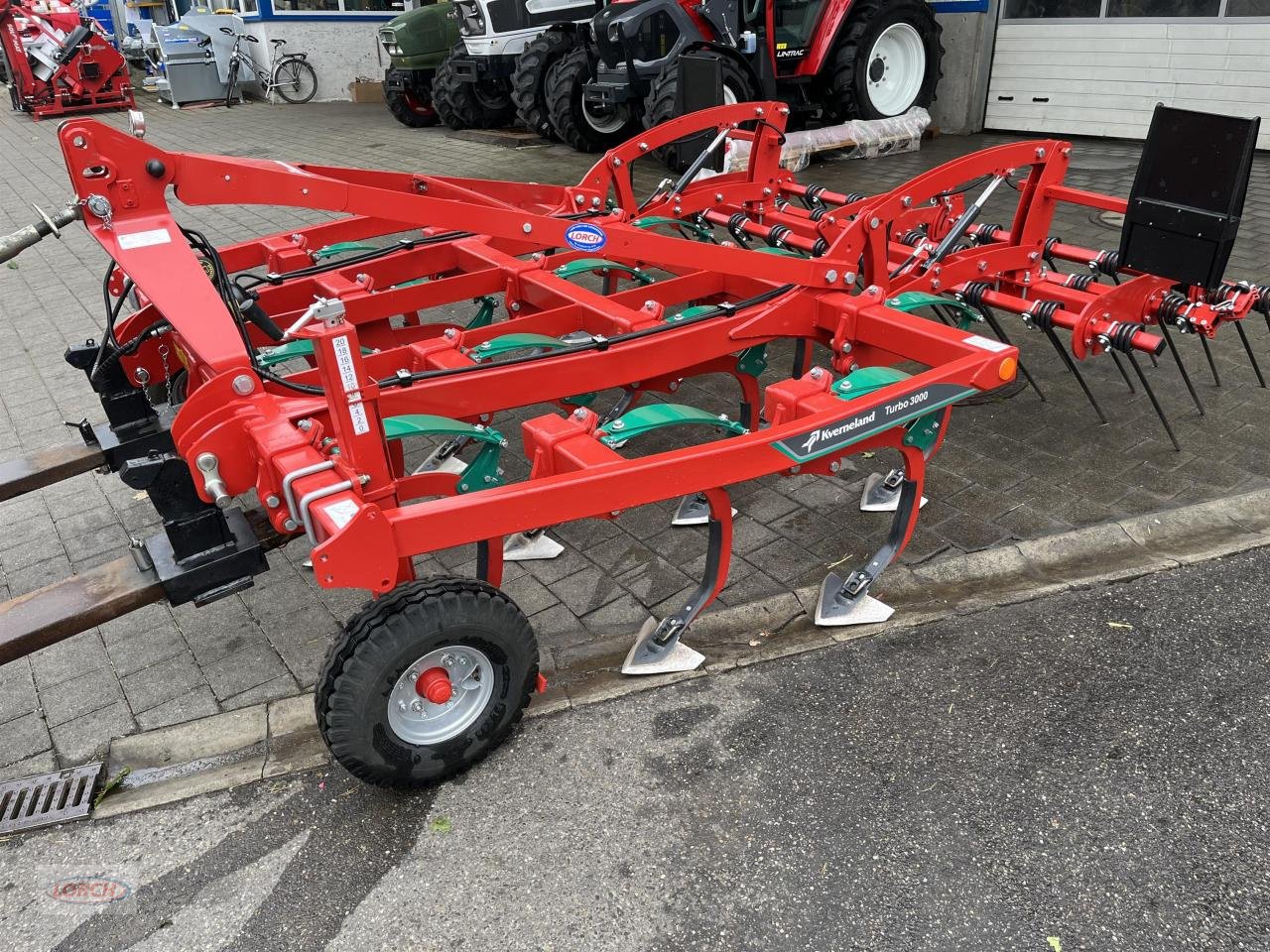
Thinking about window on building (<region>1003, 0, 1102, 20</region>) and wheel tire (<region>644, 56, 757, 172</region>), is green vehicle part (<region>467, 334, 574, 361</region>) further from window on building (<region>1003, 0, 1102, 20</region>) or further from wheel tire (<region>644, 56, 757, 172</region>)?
window on building (<region>1003, 0, 1102, 20</region>)

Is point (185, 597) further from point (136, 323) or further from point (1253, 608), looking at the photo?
point (1253, 608)

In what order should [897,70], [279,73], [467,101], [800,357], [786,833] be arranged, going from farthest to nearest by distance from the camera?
[279,73], [467,101], [897,70], [800,357], [786,833]

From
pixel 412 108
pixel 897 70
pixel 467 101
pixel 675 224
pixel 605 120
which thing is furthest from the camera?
pixel 412 108

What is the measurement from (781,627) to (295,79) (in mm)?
17957

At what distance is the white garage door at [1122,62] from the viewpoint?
980cm

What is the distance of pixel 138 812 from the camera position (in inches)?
114

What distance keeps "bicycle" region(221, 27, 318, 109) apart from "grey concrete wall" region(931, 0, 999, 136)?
11887mm

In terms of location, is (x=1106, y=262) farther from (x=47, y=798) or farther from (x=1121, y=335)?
(x=47, y=798)

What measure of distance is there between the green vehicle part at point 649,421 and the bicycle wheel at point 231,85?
58.9 ft

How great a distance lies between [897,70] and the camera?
→ 11234 mm

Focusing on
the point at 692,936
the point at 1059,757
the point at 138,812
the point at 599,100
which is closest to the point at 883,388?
the point at 1059,757

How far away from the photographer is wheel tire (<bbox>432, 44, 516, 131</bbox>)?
44.6ft

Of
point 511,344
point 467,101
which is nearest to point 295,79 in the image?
point 467,101

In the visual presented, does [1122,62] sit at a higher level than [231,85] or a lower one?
higher
